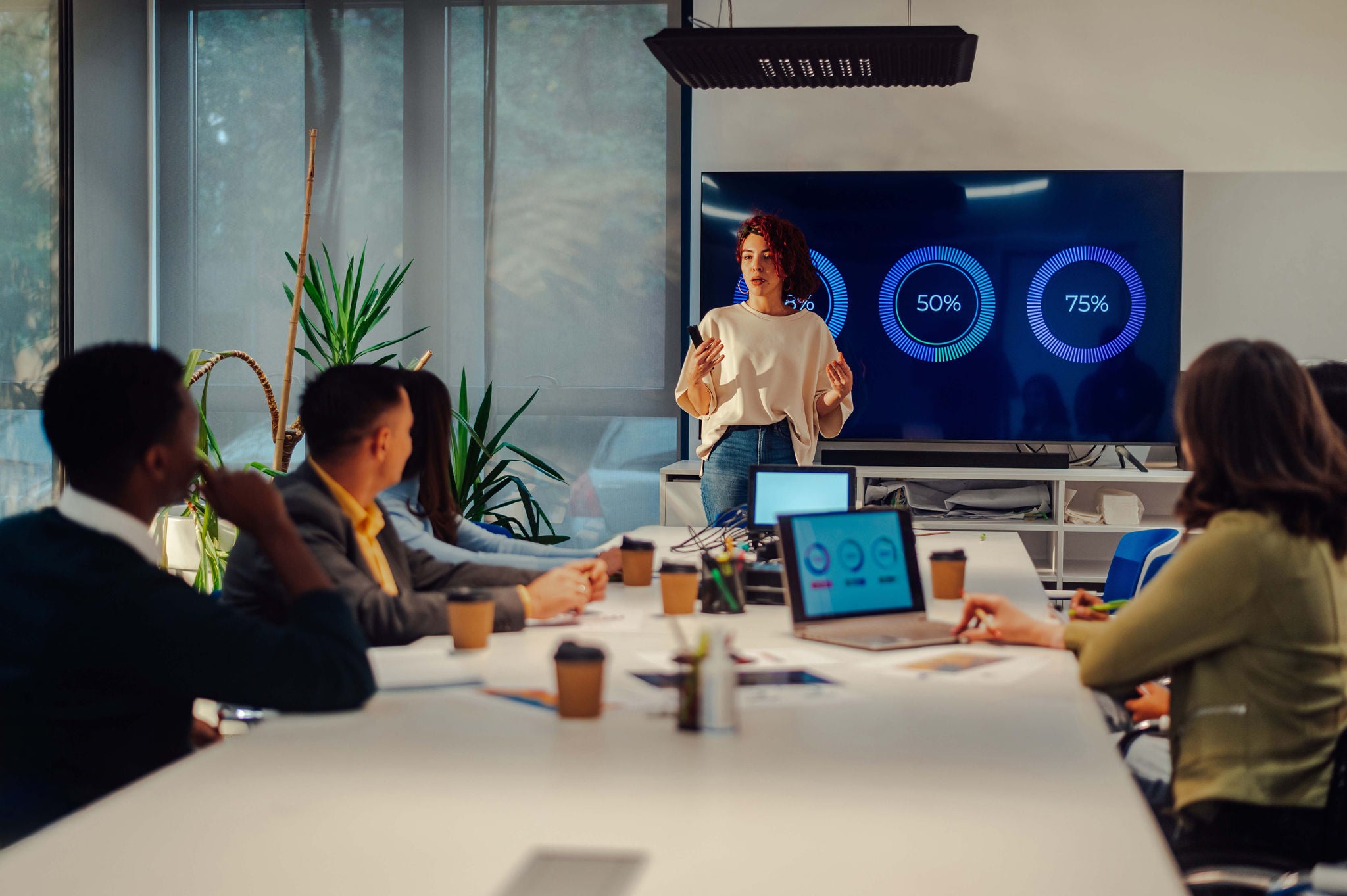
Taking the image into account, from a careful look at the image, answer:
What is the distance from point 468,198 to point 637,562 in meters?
3.32

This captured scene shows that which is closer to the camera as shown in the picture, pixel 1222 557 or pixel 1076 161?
pixel 1222 557

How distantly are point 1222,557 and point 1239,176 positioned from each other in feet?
13.2

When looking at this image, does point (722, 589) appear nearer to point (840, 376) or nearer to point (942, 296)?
point (840, 376)

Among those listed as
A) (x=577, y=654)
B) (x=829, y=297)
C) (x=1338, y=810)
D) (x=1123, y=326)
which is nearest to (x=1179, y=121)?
(x=1123, y=326)

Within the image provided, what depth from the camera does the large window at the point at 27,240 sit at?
196 inches

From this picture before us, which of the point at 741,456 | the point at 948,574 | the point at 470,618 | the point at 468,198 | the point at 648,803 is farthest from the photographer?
the point at 468,198

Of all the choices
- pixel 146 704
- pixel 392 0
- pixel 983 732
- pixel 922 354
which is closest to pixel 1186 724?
pixel 983 732

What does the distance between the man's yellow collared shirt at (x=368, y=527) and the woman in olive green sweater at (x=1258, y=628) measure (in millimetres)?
1249

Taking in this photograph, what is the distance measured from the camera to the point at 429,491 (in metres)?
2.68

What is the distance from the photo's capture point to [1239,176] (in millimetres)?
5055

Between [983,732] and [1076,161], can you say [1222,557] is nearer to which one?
[983,732]

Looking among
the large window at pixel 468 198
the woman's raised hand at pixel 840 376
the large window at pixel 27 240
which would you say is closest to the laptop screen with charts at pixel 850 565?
the woman's raised hand at pixel 840 376

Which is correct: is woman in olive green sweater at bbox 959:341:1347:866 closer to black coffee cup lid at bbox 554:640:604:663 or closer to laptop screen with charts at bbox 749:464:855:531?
black coffee cup lid at bbox 554:640:604:663

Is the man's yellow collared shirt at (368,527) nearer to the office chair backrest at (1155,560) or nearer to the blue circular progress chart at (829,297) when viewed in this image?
the office chair backrest at (1155,560)
